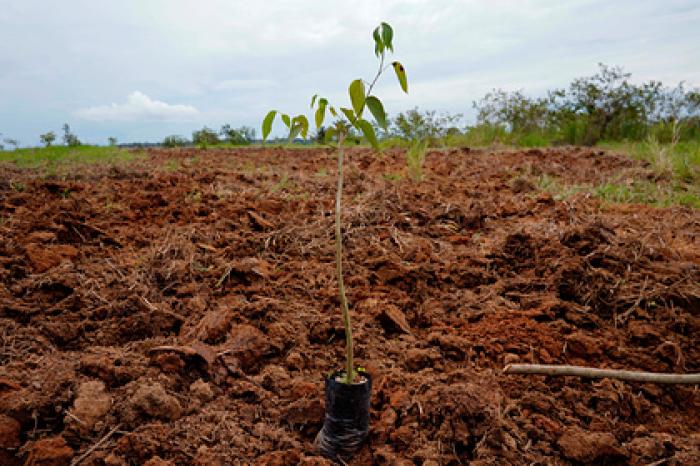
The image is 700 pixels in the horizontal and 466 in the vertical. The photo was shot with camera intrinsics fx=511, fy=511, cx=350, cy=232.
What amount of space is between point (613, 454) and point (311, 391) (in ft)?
2.68

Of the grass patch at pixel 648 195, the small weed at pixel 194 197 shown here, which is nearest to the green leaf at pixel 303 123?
the small weed at pixel 194 197

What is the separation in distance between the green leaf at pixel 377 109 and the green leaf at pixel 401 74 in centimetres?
8

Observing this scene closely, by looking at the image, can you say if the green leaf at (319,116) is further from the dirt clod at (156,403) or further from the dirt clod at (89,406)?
the dirt clod at (89,406)

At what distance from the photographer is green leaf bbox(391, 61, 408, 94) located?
1126 mm

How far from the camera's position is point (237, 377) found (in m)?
1.60

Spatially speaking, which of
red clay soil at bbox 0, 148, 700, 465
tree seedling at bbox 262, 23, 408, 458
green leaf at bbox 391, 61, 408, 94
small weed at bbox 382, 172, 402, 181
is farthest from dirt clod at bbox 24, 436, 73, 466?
small weed at bbox 382, 172, 402, 181

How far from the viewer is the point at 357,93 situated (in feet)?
3.62

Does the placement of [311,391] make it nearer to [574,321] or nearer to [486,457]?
[486,457]

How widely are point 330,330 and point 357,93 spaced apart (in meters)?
0.99

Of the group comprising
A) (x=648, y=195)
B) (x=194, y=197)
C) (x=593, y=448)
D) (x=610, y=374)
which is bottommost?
(x=593, y=448)

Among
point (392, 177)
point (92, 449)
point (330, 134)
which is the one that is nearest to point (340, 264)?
point (330, 134)

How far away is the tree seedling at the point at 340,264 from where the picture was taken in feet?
3.64

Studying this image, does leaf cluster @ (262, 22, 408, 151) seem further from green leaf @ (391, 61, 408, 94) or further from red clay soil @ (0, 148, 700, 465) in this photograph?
red clay soil @ (0, 148, 700, 465)

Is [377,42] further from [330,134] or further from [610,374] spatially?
[610,374]
